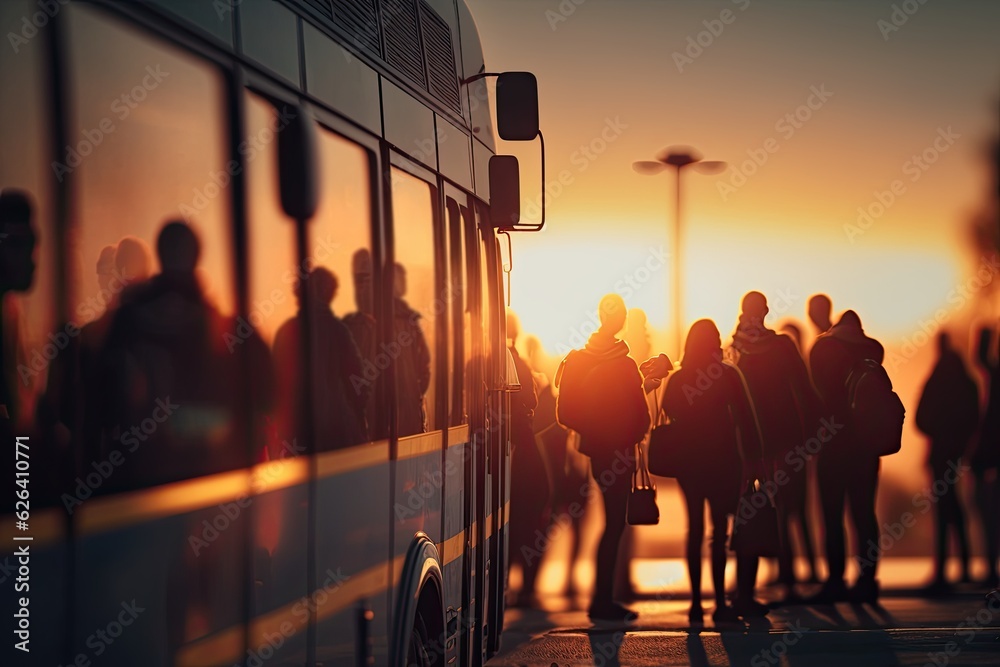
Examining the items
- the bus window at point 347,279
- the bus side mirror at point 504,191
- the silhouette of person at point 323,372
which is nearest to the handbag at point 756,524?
the bus side mirror at point 504,191

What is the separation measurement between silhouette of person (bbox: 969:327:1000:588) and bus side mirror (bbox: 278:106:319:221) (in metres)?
9.99

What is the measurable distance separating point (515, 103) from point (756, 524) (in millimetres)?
4445

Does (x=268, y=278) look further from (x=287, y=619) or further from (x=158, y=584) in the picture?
(x=158, y=584)

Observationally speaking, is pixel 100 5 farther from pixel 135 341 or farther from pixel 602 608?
pixel 602 608

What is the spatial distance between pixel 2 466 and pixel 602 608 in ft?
30.7

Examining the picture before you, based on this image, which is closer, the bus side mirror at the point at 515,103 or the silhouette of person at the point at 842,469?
the bus side mirror at the point at 515,103

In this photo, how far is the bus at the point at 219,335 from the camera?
337 centimetres

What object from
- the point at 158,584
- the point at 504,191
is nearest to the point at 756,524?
the point at 504,191

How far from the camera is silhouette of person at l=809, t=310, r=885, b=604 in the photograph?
12.7 metres

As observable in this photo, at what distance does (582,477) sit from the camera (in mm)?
14500

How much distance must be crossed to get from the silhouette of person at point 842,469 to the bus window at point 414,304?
5.98 meters

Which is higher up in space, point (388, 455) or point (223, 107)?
point (223, 107)

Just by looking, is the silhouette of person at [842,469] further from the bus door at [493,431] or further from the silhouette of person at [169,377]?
the silhouette of person at [169,377]

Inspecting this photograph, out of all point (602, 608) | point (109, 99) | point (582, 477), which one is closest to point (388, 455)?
point (109, 99)
